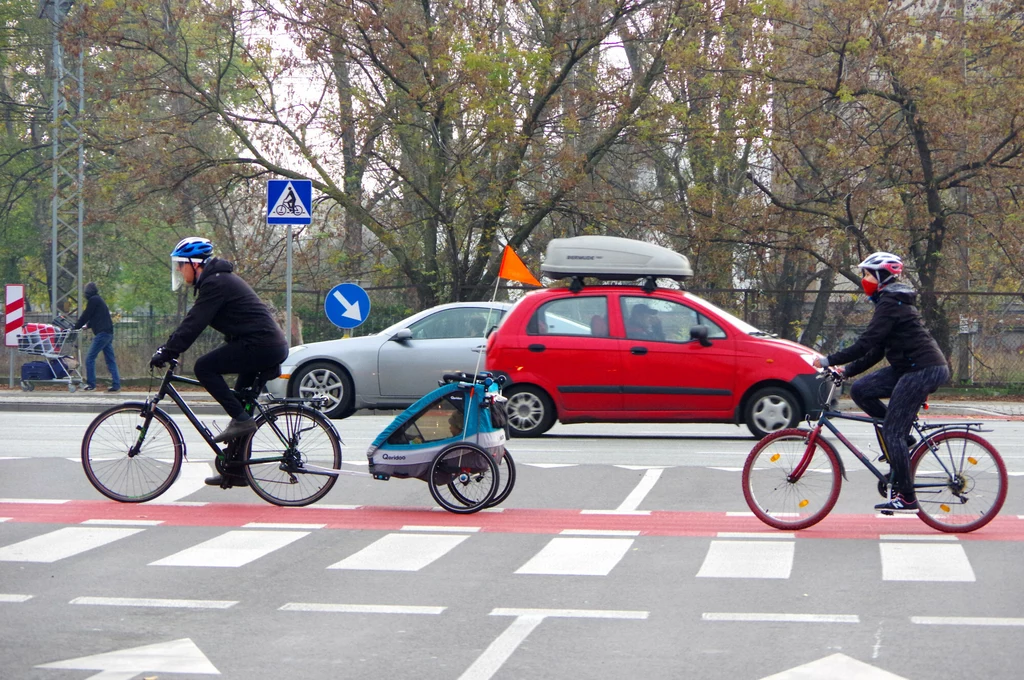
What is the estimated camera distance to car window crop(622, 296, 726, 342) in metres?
14.5

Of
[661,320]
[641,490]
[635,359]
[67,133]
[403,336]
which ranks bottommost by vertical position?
[641,490]

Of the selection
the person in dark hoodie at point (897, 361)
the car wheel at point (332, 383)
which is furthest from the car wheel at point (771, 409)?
the person in dark hoodie at point (897, 361)

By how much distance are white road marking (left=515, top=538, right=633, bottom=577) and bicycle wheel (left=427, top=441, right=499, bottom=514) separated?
1093 millimetres

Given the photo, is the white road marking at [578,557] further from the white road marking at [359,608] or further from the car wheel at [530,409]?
the car wheel at [530,409]

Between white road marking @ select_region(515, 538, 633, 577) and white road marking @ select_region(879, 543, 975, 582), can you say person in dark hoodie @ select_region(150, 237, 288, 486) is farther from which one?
white road marking @ select_region(879, 543, 975, 582)

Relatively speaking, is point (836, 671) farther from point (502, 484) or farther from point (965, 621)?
point (502, 484)

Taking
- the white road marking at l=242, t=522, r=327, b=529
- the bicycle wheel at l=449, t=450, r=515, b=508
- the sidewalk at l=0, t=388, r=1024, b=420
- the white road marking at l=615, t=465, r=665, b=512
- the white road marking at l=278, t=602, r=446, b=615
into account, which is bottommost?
the sidewalk at l=0, t=388, r=1024, b=420

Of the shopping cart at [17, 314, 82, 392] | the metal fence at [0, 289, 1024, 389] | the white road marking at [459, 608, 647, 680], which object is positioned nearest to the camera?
the white road marking at [459, 608, 647, 680]

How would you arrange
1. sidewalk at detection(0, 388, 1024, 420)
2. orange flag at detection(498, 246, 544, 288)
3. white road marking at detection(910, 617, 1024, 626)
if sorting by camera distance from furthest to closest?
sidewalk at detection(0, 388, 1024, 420), orange flag at detection(498, 246, 544, 288), white road marking at detection(910, 617, 1024, 626)

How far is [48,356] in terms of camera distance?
24641 mm

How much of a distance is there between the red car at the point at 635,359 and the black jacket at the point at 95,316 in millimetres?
10991

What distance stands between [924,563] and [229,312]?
4.69 meters

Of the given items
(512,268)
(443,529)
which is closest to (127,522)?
(443,529)

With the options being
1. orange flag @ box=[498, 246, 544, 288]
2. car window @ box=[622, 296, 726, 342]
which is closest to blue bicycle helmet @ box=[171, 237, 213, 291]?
car window @ box=[622, 296, 726, 342]
